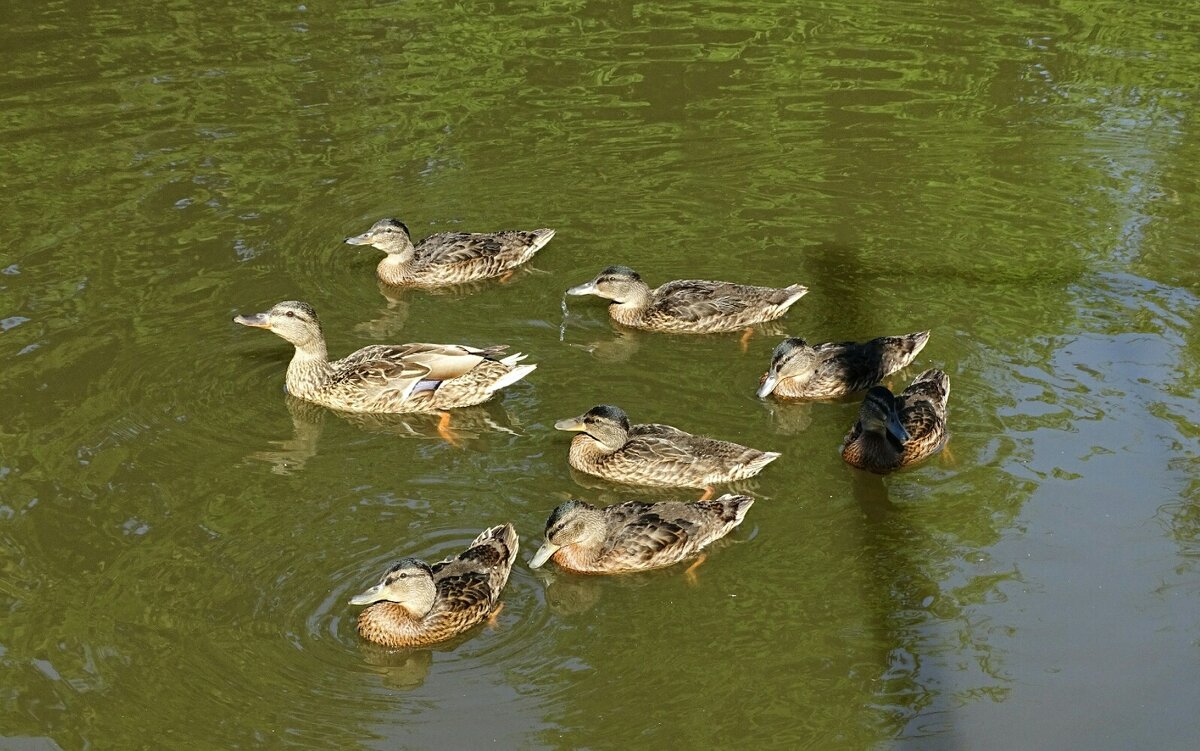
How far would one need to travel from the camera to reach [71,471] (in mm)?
8188

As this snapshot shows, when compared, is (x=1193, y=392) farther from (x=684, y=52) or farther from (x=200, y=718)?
(x=684, y=52)

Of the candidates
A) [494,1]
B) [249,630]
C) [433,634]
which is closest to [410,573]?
[433,634]

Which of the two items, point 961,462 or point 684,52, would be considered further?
point 684,52

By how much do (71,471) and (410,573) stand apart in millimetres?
2479

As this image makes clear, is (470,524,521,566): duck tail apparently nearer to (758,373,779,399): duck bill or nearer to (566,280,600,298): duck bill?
(758,373,779,399): duck bill

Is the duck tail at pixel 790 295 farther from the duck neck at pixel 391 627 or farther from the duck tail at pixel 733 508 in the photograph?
the duck neck at pixel 391 627

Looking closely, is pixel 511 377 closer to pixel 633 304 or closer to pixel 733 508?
pixel 633 304

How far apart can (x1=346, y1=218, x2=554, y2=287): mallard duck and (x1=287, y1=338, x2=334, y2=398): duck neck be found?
146cm

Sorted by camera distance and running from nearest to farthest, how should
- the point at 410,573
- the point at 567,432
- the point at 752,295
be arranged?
the point at 410,573 < the point at 567,432 < the point at 752,295

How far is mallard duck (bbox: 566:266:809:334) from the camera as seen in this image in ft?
33.3

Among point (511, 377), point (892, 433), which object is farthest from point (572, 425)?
point (892, 433)

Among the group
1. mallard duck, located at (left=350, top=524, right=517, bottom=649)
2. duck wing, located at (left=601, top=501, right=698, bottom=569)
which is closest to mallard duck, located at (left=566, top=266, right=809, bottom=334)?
duck wing, located at (left=601, top=501, right=698, bottom=569)

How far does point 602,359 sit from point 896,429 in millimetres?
2341

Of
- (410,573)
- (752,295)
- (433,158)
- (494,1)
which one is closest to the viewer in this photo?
(410,573)
